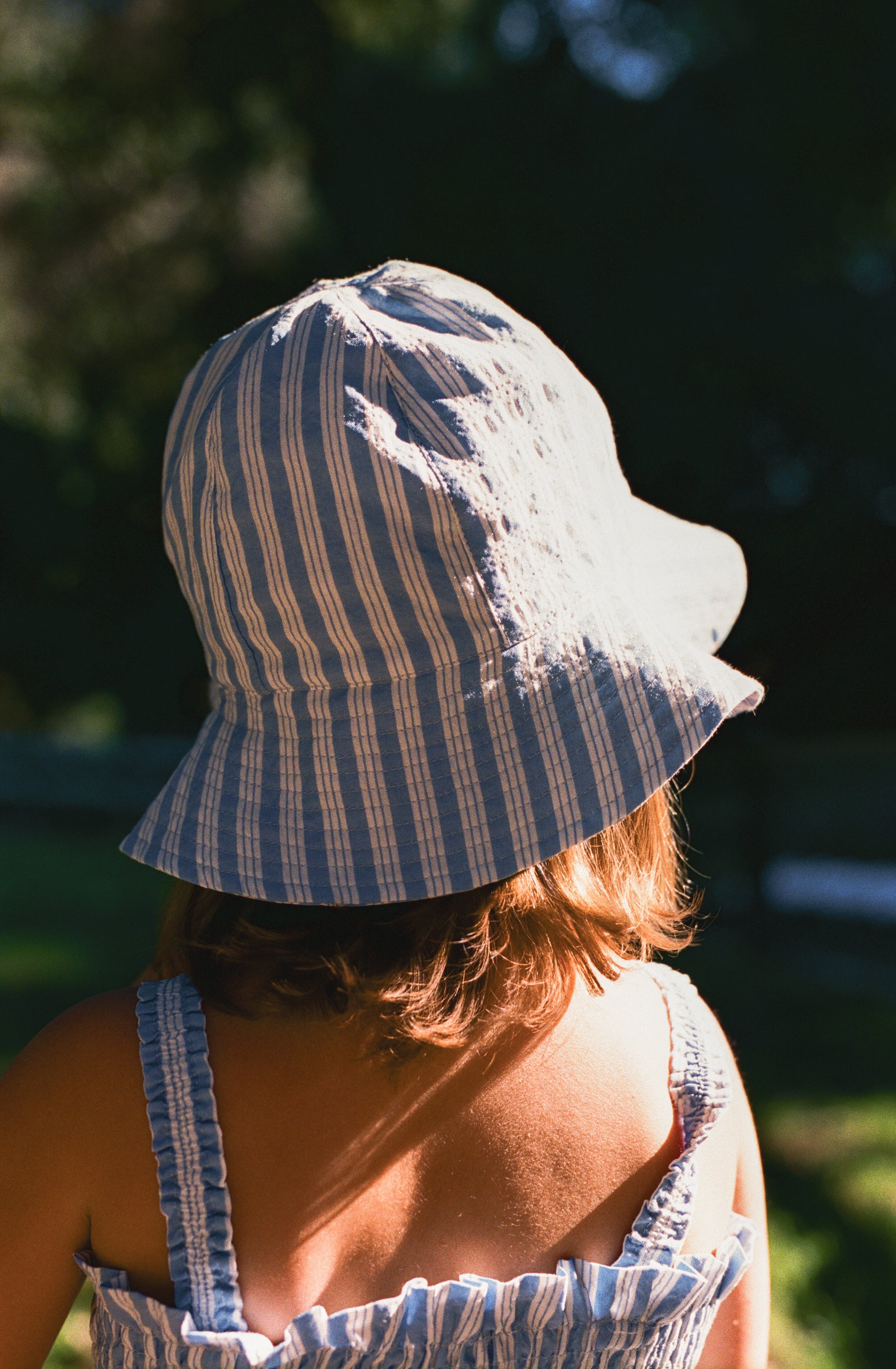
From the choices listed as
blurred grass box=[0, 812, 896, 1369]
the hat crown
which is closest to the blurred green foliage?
blurred grass box=[0, 812, 896, 1369]

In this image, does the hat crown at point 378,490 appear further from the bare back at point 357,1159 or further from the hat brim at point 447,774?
the bare back at point 357,1159

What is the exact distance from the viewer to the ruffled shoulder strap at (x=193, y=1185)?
95 cm

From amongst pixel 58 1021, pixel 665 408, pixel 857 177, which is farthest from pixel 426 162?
pixel 58 1021

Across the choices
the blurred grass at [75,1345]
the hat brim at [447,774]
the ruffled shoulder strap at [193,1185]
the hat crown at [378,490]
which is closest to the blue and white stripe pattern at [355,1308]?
the ruffled shoulder strap at [193,1185]

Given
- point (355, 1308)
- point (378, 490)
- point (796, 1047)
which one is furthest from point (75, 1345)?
point (796, 1047)

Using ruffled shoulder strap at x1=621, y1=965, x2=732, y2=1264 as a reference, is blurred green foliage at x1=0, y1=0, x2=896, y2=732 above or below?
above

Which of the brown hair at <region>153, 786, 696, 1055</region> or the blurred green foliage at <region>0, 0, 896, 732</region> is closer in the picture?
the brown hair at <region>153, 786, 696, 1055</region>

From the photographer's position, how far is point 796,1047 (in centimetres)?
442

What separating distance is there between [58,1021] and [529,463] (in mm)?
638

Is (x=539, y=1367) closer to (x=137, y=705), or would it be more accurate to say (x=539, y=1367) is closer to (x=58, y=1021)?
(x=58, y=1021)

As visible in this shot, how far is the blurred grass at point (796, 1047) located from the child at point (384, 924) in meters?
2.00

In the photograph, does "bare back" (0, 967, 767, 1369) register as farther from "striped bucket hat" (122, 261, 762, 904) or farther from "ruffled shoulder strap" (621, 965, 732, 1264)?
"striped bucket hat" (122, 261, 762, 904)

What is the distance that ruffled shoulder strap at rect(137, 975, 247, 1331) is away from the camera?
0.95 m

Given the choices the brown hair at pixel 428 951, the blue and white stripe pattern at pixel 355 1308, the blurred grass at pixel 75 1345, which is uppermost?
the brown hair at pixel 428 951
